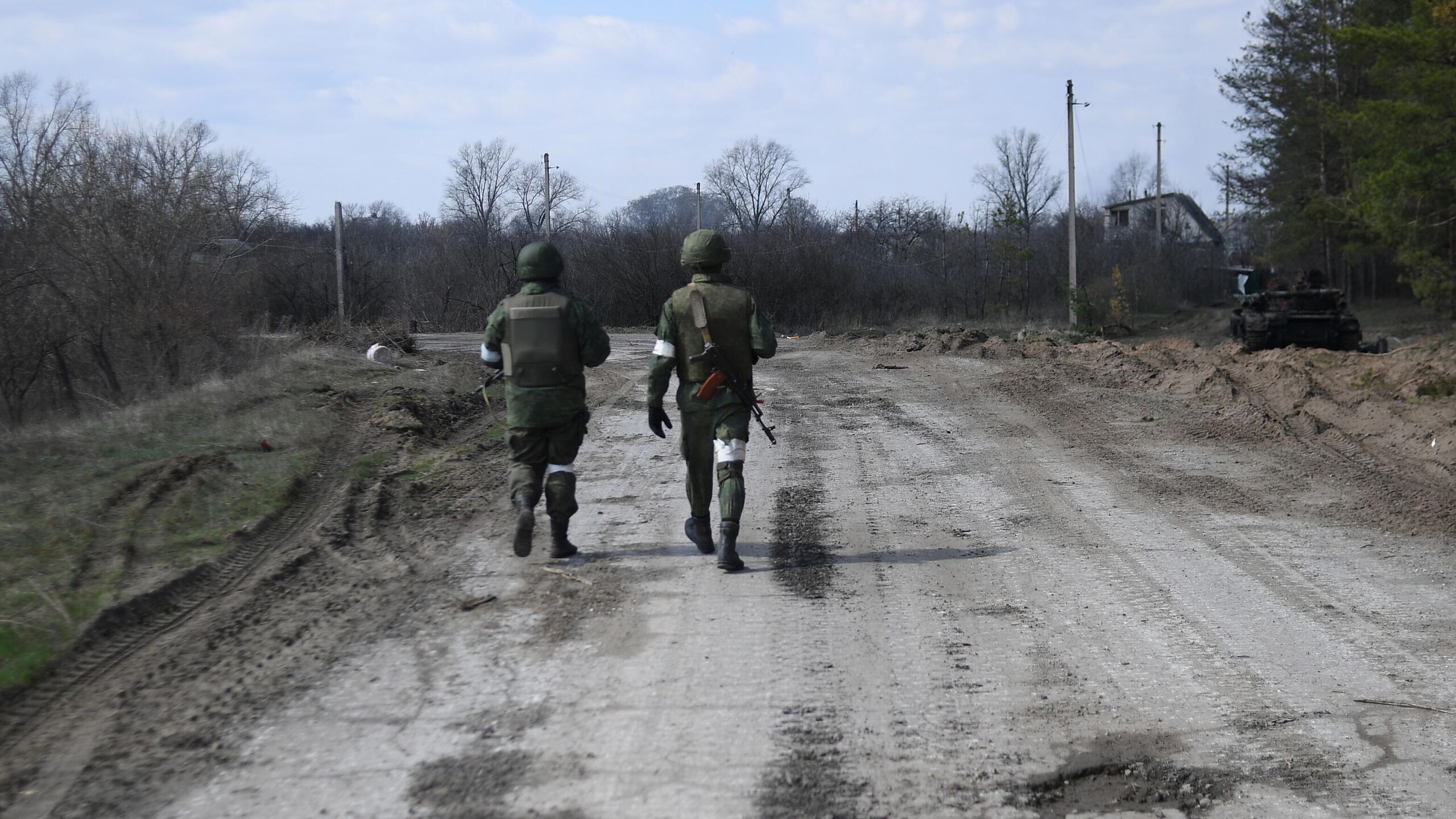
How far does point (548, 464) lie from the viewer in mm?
6680

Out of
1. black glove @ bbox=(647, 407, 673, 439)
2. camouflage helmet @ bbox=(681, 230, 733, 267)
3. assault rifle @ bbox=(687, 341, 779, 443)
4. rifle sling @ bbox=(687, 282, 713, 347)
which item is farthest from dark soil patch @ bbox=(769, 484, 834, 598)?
camouflage helmet @ bbox=(681, 230, 733, 267)

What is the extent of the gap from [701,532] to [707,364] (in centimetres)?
107

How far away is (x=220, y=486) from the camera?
816 cm

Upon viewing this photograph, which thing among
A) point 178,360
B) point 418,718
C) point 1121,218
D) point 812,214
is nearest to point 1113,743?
point 418,718

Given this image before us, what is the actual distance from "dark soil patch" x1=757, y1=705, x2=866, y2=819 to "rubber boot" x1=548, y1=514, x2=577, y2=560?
8.80 ft

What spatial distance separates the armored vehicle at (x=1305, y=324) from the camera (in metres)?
25.2

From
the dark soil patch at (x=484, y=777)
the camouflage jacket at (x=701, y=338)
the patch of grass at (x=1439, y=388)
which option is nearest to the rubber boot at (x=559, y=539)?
the camouflage jacket at (x=701, y=338)

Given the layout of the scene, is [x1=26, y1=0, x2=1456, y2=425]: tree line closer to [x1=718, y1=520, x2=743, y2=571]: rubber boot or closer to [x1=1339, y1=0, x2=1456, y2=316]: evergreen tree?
[x1=1339, y1=0, x2=1456, y2=316]: evergreen tree

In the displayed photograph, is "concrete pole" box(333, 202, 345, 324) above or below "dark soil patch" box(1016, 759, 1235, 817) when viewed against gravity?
above

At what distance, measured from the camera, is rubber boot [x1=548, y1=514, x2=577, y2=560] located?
6637 mm

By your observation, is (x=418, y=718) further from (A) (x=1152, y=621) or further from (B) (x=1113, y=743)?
(A) (x=1152, y=621)

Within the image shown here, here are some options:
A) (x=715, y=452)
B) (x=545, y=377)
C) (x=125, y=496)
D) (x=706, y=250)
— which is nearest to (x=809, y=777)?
(x=715, y=452)

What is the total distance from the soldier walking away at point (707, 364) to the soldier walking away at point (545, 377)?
0.47 m

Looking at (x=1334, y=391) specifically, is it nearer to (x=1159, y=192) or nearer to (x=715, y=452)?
(x=715, y=452)
